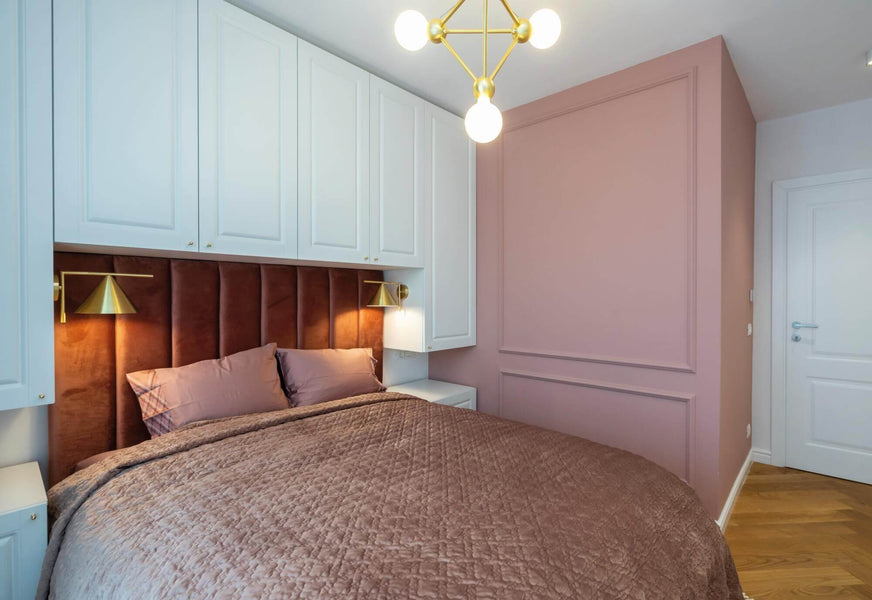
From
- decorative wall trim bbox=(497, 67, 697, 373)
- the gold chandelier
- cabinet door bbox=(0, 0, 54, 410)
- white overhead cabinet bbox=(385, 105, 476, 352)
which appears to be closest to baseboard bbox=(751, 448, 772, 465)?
decorative wall trim bbox=(497, 67, 697, 373)

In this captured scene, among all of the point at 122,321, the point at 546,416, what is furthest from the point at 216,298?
the point at 546,416

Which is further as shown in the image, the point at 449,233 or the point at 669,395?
the point at 449,233

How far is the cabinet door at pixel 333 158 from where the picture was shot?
2135 millimetres

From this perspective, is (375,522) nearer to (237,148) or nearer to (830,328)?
(237,148)

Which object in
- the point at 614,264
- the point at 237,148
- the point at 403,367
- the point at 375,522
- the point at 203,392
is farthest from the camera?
the point at 403,367

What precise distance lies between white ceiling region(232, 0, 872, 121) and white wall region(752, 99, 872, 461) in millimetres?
247

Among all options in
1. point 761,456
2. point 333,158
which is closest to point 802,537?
point 761,456

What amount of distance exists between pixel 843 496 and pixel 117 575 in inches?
154

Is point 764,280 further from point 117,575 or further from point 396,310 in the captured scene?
point 117,575

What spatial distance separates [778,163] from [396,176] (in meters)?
2.97

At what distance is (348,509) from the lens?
3.71 ft

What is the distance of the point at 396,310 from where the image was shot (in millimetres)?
2939

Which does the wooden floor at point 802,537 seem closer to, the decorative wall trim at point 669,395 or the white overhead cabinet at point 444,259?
the decorative wall trim at point 669,395

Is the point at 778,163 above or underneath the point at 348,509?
above
